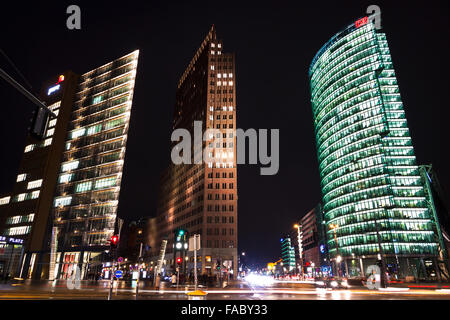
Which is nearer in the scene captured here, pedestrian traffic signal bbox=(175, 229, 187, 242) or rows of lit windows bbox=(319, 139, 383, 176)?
pedestrian traffic signal bbox=(175, 229, 187, 242)

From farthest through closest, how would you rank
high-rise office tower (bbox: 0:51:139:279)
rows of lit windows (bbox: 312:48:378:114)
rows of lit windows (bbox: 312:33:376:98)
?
rows of lit windows (bbox: 312:33:376:98), rows of lit windows (bbox: 312:48:378:114), high-rise office tower (bbox: 0:51:139:279)

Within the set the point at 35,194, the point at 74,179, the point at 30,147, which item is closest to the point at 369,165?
the point at 74,179

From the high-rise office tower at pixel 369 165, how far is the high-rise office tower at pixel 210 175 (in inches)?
1500

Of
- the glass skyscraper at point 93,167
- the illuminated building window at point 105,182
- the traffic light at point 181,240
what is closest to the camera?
the traffic light at point 181,240

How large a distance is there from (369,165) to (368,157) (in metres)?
2.92

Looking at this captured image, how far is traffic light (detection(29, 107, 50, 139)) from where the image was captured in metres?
11.2

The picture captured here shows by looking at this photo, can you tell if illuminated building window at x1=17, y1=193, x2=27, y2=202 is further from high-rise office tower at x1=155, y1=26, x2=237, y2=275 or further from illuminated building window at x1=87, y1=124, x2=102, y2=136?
high-rise office tower at x1=155, y1=26, x2=237, y2=275

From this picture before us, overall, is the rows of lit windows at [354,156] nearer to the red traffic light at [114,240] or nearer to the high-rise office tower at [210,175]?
the high-rise office tower at [210,175]

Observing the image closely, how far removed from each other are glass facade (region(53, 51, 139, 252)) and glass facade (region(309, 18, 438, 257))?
264 feet

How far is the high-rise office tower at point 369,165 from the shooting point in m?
89.5

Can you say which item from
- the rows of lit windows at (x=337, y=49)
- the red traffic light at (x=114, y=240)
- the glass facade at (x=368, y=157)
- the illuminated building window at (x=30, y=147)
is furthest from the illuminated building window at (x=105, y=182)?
the rows of lit windows at (x=337, y=49)

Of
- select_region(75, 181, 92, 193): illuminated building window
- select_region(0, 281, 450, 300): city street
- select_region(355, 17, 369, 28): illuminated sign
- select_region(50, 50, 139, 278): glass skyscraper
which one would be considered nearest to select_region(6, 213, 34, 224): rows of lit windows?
select_region(50, 50, 139, 278): glass skyscraper
